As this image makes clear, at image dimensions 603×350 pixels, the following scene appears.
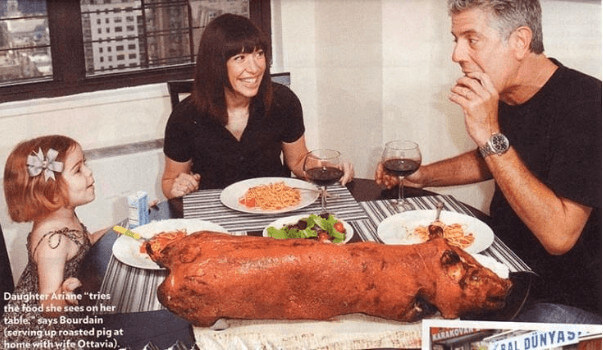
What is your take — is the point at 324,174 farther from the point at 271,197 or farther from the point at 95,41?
the point at 95,41

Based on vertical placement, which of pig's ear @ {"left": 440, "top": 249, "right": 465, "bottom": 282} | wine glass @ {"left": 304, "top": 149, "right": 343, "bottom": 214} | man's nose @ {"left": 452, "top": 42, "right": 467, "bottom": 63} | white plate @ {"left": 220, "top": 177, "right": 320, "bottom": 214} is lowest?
white plate @ {"left": 220, "top": 177, "right": 320, "bottom": 214}

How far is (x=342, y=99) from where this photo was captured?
4.23 ft

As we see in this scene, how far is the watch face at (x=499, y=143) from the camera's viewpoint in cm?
82

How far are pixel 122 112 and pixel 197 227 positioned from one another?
12.1 inches

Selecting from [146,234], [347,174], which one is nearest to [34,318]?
[146,234]

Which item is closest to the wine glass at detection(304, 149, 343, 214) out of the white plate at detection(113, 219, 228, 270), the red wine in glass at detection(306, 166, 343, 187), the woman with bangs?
the red wine in glass at detection(306, 166, 343, 187)

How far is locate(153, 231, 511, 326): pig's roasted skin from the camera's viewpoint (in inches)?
20.6

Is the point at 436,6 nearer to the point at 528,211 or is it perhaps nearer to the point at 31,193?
the point at 528,211

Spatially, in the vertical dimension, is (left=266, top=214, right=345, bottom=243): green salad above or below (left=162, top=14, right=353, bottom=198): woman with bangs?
below

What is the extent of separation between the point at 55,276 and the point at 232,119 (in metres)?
0.48

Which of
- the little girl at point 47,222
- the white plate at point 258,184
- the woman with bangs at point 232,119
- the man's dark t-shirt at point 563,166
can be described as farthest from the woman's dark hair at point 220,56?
the man's dark t-shirt at point 563,166

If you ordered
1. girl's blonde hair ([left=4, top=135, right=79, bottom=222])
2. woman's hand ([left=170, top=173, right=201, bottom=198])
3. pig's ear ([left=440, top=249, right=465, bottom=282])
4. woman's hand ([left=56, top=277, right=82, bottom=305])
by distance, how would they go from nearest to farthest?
pig's ear ([left=440, top=249, right=465, bottom=282]) → woman's hand ([left=56, top=277, right=82, bottom=305]) → girl's blonde hair ([left=4, top=135, right=79, bottom=222]) → woman's hand ([left=170, top=173, right=201, bottom=198])

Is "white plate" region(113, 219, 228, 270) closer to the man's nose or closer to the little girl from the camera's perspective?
the little girl

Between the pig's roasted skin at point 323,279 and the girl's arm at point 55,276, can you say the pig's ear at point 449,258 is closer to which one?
the pig's roasted skin at point 323,279
